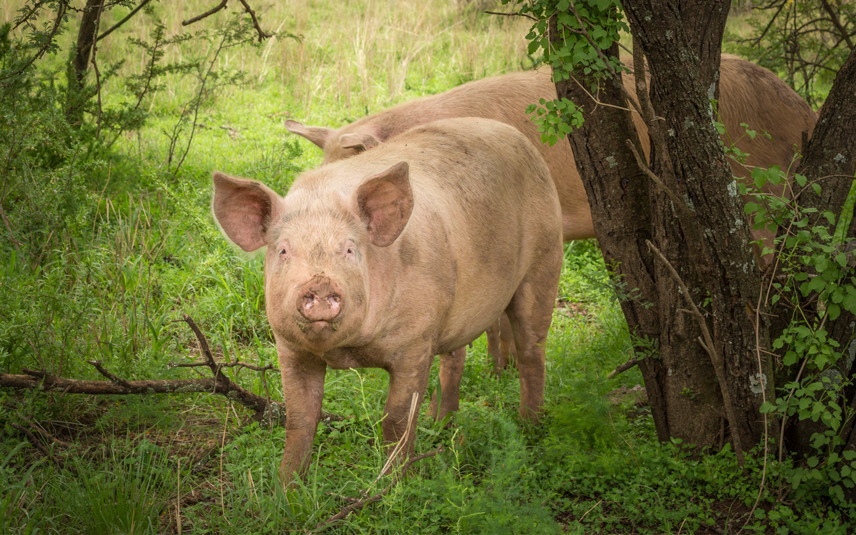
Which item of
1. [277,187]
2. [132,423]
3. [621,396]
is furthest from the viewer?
[277,187]

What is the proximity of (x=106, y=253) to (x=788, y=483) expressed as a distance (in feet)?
14.7

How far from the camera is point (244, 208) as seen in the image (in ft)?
10.8

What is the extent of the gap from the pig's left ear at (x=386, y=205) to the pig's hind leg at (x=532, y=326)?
1389 mm

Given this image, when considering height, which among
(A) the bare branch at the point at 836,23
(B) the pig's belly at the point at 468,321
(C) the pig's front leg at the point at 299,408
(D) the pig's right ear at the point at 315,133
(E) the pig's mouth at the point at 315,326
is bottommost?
(C) the pig's front leg at the point at 299,408

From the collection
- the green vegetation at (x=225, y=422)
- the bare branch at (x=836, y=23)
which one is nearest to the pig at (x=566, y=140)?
the bare branch at (x=836, y=23)

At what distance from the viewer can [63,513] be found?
3.04 meters

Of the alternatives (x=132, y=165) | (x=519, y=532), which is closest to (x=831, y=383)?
(x=519, y=532)

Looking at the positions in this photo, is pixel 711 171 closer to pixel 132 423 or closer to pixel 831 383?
pixel 831 383

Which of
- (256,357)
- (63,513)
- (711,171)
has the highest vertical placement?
(711,171)

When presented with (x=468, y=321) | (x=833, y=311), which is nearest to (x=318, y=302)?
(x=468, y=321)

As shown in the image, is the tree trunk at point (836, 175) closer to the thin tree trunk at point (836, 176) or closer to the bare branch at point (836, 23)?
the thin tree trunk at point (836, 176)

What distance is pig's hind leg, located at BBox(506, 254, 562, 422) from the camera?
14.5 ft

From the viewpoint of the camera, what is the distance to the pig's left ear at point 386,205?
3.23m

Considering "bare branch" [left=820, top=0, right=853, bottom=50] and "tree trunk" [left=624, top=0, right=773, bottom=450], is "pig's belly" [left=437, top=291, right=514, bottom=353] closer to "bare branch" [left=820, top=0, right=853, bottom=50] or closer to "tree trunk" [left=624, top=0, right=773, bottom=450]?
"tree trunk" [left=624, top=0, right=773, bottom=450]
